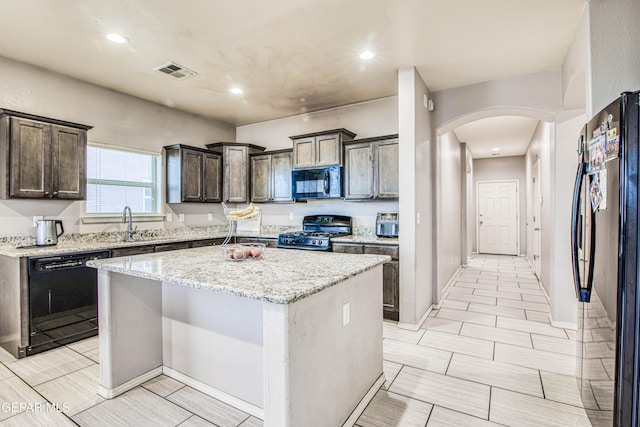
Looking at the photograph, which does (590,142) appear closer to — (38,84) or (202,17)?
(202,17)

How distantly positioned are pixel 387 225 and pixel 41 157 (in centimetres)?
376

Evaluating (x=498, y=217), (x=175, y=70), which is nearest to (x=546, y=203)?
(x=498, y=217)

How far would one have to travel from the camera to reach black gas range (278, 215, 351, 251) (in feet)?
13.3

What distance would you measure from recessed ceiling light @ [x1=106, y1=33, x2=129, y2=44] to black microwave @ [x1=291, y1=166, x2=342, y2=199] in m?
2.50

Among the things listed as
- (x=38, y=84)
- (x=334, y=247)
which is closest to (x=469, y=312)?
(x=334, y=247)

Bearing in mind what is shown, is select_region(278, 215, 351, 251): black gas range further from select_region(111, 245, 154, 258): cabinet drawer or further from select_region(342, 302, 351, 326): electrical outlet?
select_region(342, 302, 351, 326): electrical outlet

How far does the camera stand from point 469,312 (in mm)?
3961

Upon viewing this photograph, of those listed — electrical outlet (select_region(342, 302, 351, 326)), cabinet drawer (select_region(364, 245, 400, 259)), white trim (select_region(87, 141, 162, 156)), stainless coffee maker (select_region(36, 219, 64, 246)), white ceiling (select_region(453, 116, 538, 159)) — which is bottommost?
electrical outlet (select_region(342, 302, 351, 326))

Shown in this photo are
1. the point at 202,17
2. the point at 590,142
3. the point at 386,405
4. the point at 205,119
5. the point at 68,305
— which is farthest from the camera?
the point at 205,119

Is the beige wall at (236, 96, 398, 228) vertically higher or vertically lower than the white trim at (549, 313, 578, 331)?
higher

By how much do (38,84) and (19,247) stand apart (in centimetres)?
172

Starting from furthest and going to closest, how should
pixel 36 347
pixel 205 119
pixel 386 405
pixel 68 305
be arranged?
pixel 205 119 → pixel 68 305 → pixel 36 347 → pixel 386 405

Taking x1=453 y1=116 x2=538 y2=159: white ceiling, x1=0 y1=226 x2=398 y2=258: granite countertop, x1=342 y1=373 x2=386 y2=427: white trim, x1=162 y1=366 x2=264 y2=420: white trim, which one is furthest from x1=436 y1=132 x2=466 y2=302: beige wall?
x1=162 y1=366 x2=264 y2=420: white trim

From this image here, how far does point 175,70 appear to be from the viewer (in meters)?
3.45
